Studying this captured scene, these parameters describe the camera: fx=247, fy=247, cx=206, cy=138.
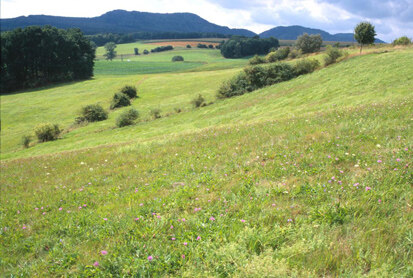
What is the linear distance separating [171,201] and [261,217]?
2.27 metres

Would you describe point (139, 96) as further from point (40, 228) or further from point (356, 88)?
point (40, 228)

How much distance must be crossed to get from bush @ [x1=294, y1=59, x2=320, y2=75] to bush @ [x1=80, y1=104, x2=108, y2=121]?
3955 centimetres

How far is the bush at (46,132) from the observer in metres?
38.9

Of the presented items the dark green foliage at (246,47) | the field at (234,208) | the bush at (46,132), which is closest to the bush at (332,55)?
the field at (234,208)

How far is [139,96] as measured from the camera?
6794cm

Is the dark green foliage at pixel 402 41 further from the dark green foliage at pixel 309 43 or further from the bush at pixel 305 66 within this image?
the dark green foliage at pixel 309 43

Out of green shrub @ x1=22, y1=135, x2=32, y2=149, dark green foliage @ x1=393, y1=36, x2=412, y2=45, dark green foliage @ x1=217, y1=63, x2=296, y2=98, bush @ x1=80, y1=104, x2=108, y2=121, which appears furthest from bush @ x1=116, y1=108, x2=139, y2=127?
dark green foliage @ x1=393, y1=36, x2=412, y2=45

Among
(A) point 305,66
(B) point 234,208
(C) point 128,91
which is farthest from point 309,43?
(B) point 234,208

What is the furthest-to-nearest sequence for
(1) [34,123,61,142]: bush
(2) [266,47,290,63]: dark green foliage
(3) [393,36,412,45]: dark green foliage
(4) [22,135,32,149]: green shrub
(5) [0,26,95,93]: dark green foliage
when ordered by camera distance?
(5) [0,26,95,93]: dark green foliage < (2) [266,47,290,63]: dark green foliage < (3) [393,36,412,45]: dark green foliage < (1) [34,123,61,142]: bush < (4) [22,135,32,149]: green shrub

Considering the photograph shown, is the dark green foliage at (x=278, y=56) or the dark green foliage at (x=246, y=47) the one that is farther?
the dark green foliage at (x=246, y=47)

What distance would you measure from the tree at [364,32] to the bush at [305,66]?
34.7 feet

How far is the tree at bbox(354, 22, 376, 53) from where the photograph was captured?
154 feet

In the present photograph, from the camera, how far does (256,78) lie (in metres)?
46.8

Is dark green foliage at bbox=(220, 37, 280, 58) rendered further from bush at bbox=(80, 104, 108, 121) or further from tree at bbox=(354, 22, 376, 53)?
bush at bbox=(80, 104, 108, 121)
